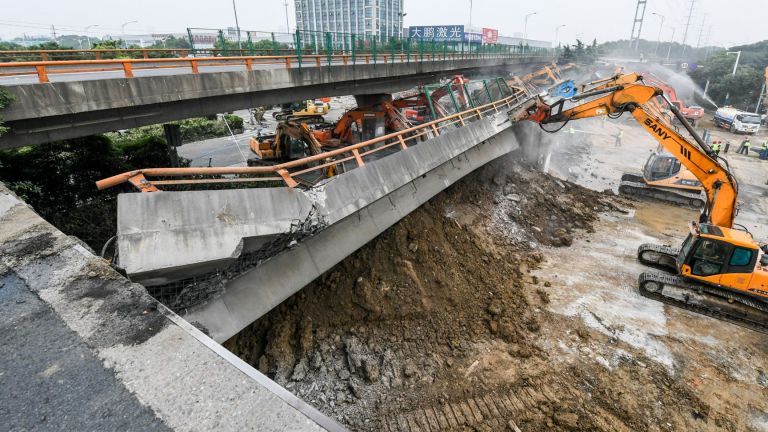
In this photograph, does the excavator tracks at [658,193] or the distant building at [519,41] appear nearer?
the excavator tracks at [658,193]

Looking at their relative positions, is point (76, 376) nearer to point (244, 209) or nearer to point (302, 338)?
point (244, 209)

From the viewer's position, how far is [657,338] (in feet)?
27.8

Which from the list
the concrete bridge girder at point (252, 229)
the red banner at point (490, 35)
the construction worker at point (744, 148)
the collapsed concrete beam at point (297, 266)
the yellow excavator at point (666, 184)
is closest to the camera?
the concrete bridge girder at point (252, 229)

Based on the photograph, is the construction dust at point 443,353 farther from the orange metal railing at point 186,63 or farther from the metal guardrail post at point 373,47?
the metal guardrail post at point 373,47

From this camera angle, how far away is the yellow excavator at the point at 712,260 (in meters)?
8.91

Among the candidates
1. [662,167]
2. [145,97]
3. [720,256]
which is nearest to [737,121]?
[662,167]

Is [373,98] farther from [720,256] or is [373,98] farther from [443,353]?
[720,256]

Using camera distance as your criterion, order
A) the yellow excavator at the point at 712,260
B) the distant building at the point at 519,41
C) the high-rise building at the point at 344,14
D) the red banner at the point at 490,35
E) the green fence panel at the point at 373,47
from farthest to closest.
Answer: the high-rise building at the point at 344,14
the distant building at the point at 519,41
the red banner at the point at 490,35
the green fence panel at the point at 373,47
the yellow excavator at the point at 712,260

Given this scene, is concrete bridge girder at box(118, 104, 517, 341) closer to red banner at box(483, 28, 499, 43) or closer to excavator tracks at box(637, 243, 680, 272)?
excavator tracks at box(637, 243, 680, 272)

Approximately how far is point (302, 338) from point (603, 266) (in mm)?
9067

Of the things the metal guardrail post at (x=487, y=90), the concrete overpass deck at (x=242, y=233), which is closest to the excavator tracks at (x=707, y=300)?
the concrete overpass deck at (x=242, y=233)

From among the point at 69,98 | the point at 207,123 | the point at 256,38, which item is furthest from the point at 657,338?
the point at 207,123

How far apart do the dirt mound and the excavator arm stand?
4905 millimetres

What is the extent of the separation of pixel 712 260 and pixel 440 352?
23.3 feet
